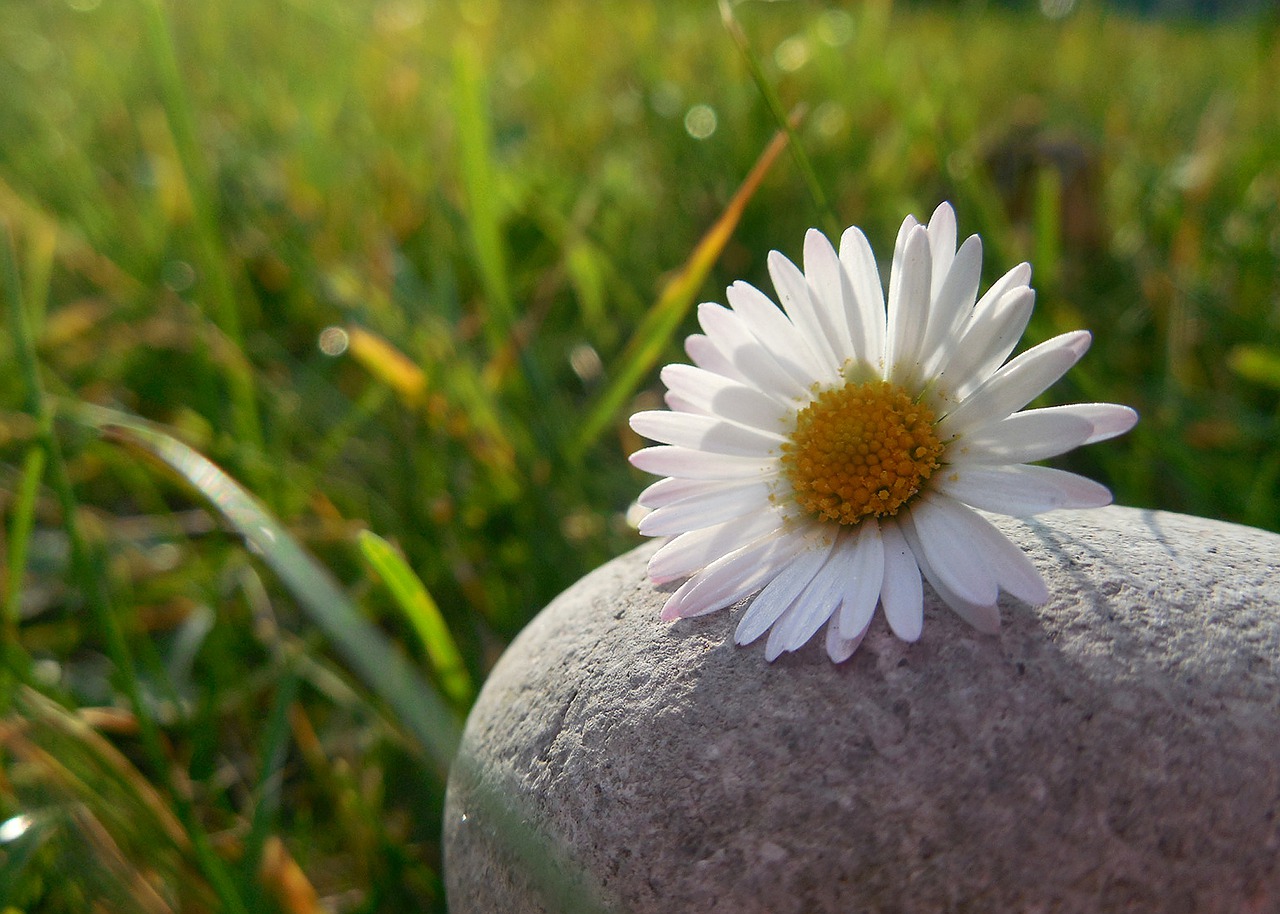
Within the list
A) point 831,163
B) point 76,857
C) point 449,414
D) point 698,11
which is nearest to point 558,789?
point 76,857

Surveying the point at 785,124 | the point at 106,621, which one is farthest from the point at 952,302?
the point at 106,621

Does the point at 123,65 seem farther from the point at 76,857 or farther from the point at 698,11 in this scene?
the point at 76,857

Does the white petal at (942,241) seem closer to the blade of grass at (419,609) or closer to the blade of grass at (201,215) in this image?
the blade of grass at (419,609)

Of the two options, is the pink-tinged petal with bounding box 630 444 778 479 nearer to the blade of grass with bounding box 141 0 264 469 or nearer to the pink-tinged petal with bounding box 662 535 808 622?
the pink-tinged petal with bounding box 662 535 808 622

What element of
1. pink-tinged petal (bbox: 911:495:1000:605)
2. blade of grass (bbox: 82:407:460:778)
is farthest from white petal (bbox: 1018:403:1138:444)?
blade of grass (bbox: 82:407:460:778)

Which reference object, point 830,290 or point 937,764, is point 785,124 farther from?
point 937,764
